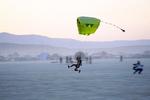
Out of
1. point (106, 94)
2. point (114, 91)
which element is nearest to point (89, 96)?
point (106, 94)

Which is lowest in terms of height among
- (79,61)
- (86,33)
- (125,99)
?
(125,99)

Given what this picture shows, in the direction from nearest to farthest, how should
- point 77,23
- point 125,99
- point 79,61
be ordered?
point 125,99
point 77,23
point 79,61

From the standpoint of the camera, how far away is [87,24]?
33625 mm

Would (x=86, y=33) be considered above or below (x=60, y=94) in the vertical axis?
above

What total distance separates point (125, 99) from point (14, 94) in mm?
10435

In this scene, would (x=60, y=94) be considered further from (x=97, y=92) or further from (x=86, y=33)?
(x=86, y=33)

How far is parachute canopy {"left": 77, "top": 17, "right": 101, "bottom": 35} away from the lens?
3353 centimetres

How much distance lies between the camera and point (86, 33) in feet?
113

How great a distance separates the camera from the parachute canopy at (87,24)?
1320 inches

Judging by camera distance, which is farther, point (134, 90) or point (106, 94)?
point (134, 90)

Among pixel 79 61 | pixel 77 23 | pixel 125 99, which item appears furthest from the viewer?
pixel 79 61

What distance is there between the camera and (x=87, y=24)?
3362 centimetres

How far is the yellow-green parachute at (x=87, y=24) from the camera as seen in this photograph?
3353 cm

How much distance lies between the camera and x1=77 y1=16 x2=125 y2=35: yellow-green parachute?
1320 inches
